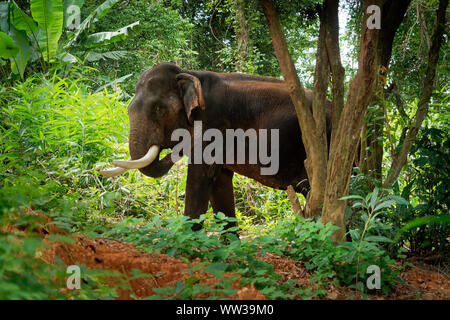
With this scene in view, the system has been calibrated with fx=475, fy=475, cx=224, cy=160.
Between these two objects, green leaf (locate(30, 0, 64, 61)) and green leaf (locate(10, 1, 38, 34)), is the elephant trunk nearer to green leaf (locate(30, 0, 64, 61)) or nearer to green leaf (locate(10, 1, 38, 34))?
green leaf (locate(30, 0, 64, 61))

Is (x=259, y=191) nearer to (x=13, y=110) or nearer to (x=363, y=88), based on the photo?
(x=13, y=110)

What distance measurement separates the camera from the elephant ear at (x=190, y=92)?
4988 mm

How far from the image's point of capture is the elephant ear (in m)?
4.99

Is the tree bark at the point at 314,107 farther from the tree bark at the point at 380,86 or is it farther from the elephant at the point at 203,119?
the elephant at the point at 203,119

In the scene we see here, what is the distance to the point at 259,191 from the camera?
7691 millimetres

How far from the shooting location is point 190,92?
199 inches

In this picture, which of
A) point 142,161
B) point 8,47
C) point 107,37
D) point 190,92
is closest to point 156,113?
point 190,92

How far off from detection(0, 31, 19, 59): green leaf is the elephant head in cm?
337

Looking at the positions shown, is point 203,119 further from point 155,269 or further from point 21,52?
point 21,52

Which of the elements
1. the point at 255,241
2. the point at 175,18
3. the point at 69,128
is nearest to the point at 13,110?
the point at 69,128

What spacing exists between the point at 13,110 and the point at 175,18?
661 cm

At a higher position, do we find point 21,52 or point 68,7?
point 68,7

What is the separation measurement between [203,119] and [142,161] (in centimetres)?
80

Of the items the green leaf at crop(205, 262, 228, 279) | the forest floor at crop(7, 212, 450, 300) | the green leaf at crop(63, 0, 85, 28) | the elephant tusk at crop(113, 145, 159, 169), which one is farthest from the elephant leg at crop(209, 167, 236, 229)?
the green leaf at crop(63, 0, 85, 28)
